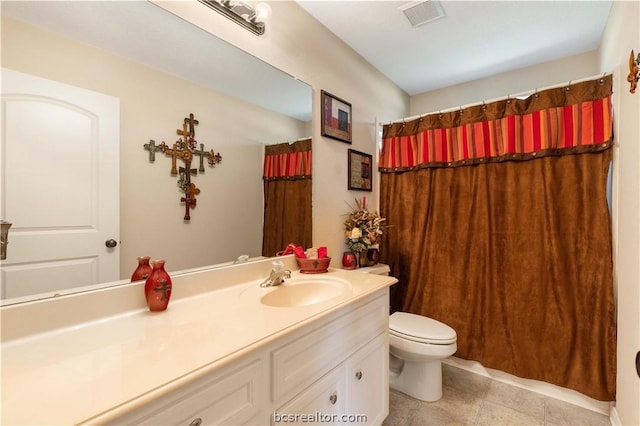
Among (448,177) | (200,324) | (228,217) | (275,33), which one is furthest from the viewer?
(448,177)

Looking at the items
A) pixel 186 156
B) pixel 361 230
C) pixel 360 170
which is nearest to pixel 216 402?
pixel 186 156

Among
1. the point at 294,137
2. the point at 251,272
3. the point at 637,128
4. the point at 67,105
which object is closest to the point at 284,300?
the point at 251,272

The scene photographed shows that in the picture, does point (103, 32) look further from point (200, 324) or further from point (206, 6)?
point (200, 324)

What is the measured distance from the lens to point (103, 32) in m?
0.94

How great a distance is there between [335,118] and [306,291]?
1193 millimetres

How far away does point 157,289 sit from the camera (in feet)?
3.13

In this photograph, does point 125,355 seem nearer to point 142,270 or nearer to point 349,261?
point 142,270

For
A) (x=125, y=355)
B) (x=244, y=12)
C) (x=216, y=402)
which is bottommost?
(x=216, y=402)

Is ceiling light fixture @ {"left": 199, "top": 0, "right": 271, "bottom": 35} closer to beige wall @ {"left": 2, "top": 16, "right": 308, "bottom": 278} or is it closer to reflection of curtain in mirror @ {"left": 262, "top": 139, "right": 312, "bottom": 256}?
beige wall @ {"left": 2, "top": 16, "right": 308, "bottom": 278}

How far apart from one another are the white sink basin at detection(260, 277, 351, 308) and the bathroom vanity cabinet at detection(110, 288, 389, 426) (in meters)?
0.20

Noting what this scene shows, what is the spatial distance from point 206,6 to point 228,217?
3.17ft

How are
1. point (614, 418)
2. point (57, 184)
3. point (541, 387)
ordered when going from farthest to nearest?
point (541, 387)
point (614, 418)
point (57, 184)

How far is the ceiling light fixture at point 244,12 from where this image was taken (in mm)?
1264

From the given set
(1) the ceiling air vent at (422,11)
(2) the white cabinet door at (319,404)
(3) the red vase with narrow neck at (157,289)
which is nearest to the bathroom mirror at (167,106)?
(3) the red vase with narrow neck at (157,289)
